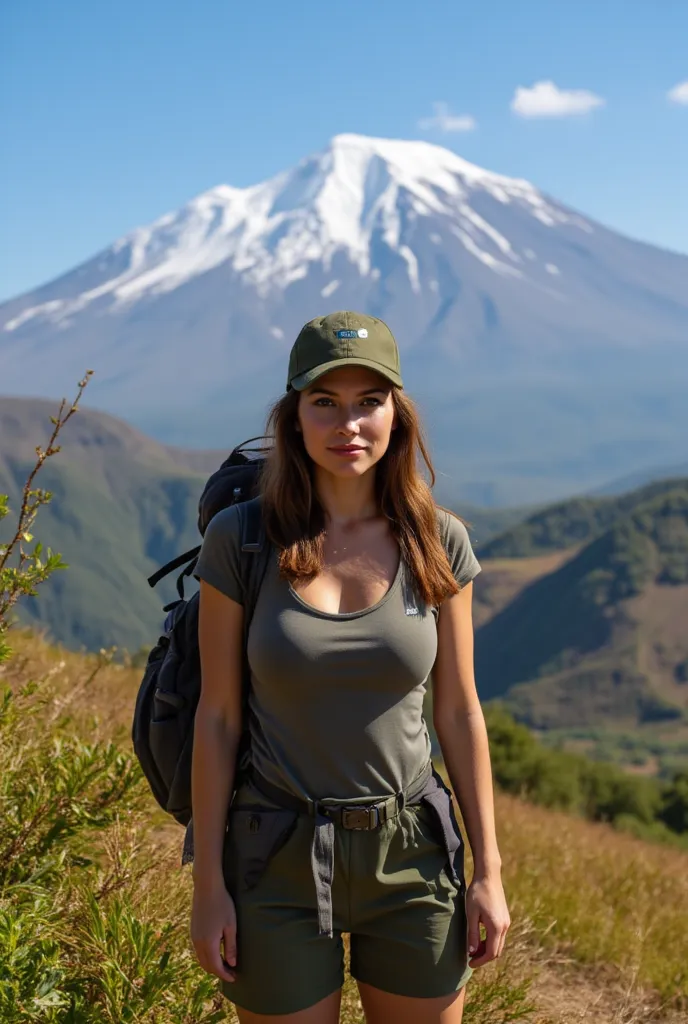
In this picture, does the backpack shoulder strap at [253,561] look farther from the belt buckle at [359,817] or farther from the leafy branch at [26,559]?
the leafy branch at [26,559]

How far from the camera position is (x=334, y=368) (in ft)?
7.30

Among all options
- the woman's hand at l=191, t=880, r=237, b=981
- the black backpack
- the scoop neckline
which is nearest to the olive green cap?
the black backpack

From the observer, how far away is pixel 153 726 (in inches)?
92.5

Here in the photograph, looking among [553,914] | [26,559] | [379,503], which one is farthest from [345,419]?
[553,914]

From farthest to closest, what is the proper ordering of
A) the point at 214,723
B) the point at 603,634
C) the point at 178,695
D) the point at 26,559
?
the point at 603,634, the point at 26,559, the point at 178,695, the point at 214,723

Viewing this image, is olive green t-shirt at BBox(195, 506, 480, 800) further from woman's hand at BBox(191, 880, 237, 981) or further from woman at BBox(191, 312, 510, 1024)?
woman's hand at BBox(191, 880, 237, 981)

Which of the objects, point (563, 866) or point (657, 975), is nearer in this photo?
point (657, 975)

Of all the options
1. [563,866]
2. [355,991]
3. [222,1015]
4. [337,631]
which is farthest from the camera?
[563,866]

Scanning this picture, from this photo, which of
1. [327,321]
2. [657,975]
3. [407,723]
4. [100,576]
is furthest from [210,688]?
[100,576]

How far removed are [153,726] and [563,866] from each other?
3.53 meters

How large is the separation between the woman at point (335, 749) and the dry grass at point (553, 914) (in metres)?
Result: 0.91

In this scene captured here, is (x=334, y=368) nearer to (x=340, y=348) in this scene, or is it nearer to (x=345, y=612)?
(x=340, y=348)

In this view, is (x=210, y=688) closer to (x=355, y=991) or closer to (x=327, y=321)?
(x=327, y=321)

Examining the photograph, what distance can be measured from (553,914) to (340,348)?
304cm
